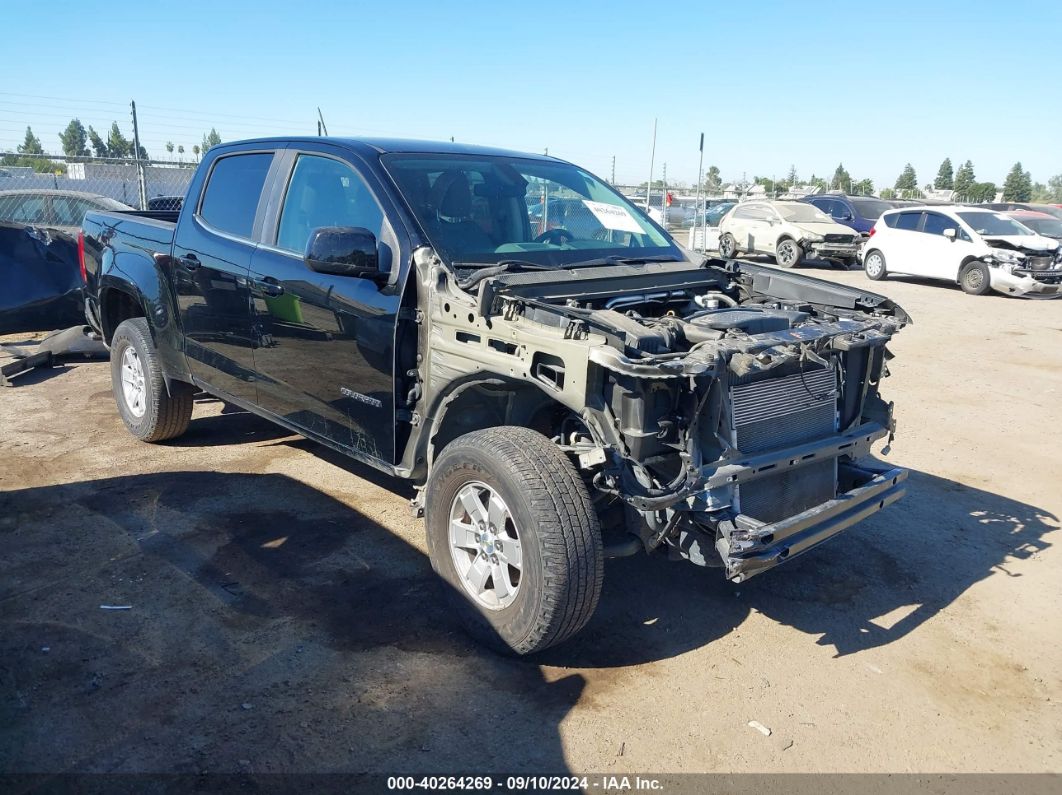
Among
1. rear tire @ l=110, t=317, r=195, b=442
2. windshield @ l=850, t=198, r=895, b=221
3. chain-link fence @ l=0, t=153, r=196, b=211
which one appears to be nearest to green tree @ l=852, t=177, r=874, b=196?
windshield @ l=850, t=198, r=895, b=221

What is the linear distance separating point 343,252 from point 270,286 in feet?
3.00

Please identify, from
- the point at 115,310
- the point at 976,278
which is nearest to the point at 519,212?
the point at 115,310

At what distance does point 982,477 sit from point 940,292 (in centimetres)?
1156

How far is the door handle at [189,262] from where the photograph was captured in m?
5.05

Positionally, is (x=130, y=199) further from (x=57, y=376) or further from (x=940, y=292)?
(x=940, y=292)

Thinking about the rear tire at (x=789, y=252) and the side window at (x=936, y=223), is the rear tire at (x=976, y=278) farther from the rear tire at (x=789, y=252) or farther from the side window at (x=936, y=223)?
the rear tire at (x=789, y=252)

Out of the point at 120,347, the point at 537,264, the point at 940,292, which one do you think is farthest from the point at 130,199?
the point at 537,264

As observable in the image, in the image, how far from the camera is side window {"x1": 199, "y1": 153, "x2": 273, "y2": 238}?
4797 mm

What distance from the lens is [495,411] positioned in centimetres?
393

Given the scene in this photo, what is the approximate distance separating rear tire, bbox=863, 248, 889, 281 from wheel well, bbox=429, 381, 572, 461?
1589 cm

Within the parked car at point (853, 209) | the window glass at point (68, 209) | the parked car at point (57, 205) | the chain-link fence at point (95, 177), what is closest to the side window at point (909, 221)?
the parked car at point (853, 209)

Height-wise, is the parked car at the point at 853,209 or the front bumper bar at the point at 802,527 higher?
the parked car at the point at 853,209

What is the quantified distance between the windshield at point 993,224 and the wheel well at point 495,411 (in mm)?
15189

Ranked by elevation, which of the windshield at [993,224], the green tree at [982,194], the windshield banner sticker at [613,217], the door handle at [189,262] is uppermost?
the green tree at [982,194]
